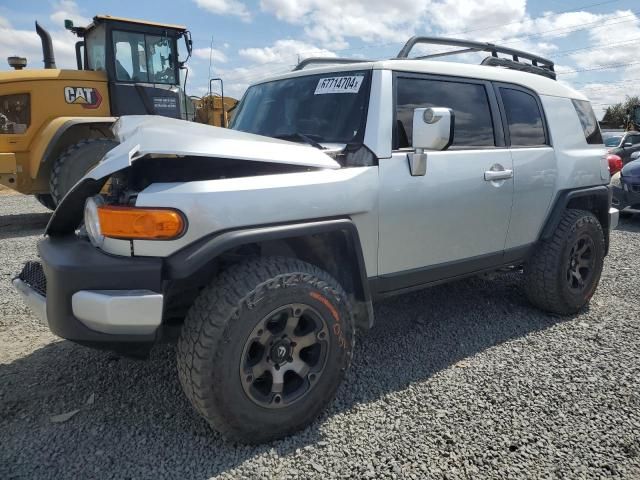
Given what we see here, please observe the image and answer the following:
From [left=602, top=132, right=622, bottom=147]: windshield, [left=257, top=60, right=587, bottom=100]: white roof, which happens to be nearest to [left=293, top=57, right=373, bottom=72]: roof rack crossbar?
[left=257, top=60, right=587, bottom=100]: white roof

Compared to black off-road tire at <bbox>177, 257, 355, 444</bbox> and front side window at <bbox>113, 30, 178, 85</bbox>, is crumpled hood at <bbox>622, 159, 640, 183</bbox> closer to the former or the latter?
front side window at <bbox>113, 30, 178, 85</bbox>

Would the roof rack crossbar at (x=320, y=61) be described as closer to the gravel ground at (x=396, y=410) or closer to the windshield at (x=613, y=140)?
the gravel ground at (x=396, y=410)

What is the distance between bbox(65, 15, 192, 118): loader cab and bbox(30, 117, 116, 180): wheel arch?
434 millimetres

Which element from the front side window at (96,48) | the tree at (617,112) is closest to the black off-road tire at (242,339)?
the front side window at (96,48)

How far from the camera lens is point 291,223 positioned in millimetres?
2465

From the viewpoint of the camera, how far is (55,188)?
22.8ft

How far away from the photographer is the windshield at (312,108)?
9.82 ft

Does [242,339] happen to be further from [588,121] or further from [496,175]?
[588,121]

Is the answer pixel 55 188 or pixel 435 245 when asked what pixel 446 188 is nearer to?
pixel 435 245

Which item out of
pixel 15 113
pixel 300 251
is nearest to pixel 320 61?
pixel 300 251

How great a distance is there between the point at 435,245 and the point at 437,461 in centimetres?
131

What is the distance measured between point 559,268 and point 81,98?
22.6ft

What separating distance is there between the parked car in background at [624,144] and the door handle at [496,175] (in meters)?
A: 11.4

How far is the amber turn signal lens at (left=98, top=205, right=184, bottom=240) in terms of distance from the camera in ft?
7.02
